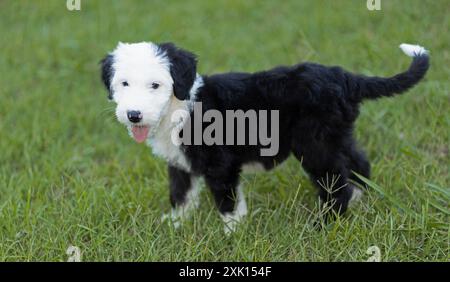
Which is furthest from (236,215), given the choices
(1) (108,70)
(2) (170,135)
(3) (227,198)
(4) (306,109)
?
(1) (108,70)

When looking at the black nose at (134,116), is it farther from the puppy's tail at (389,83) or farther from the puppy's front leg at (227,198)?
the puppy's tail at (389,83)

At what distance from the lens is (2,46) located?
634 centimetres

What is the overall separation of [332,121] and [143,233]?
1242 millimetres

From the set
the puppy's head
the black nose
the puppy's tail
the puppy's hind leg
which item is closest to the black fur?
the puppy's tail

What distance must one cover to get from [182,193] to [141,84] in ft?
3.04

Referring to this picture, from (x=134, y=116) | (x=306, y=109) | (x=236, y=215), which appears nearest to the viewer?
(x=134, y=116)

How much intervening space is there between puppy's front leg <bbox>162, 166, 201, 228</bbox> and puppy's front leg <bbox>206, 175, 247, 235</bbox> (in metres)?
0.26

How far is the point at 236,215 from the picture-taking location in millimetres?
3559

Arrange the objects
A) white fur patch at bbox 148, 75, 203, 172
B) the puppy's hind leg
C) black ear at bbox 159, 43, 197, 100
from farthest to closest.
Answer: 1. the puppy's hind leg
2. white fur patch at bbox 148, 75, 203, 172
3. black ear at bbox 159, 43, 197, 100

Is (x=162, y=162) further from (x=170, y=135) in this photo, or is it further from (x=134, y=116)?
(x=134, y=116)

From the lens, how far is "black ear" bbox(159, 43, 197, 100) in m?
3.19

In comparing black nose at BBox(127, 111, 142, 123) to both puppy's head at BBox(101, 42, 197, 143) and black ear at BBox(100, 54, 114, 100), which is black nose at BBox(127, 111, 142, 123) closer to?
puppy's head at BBox(101, 42, 197, 143)
